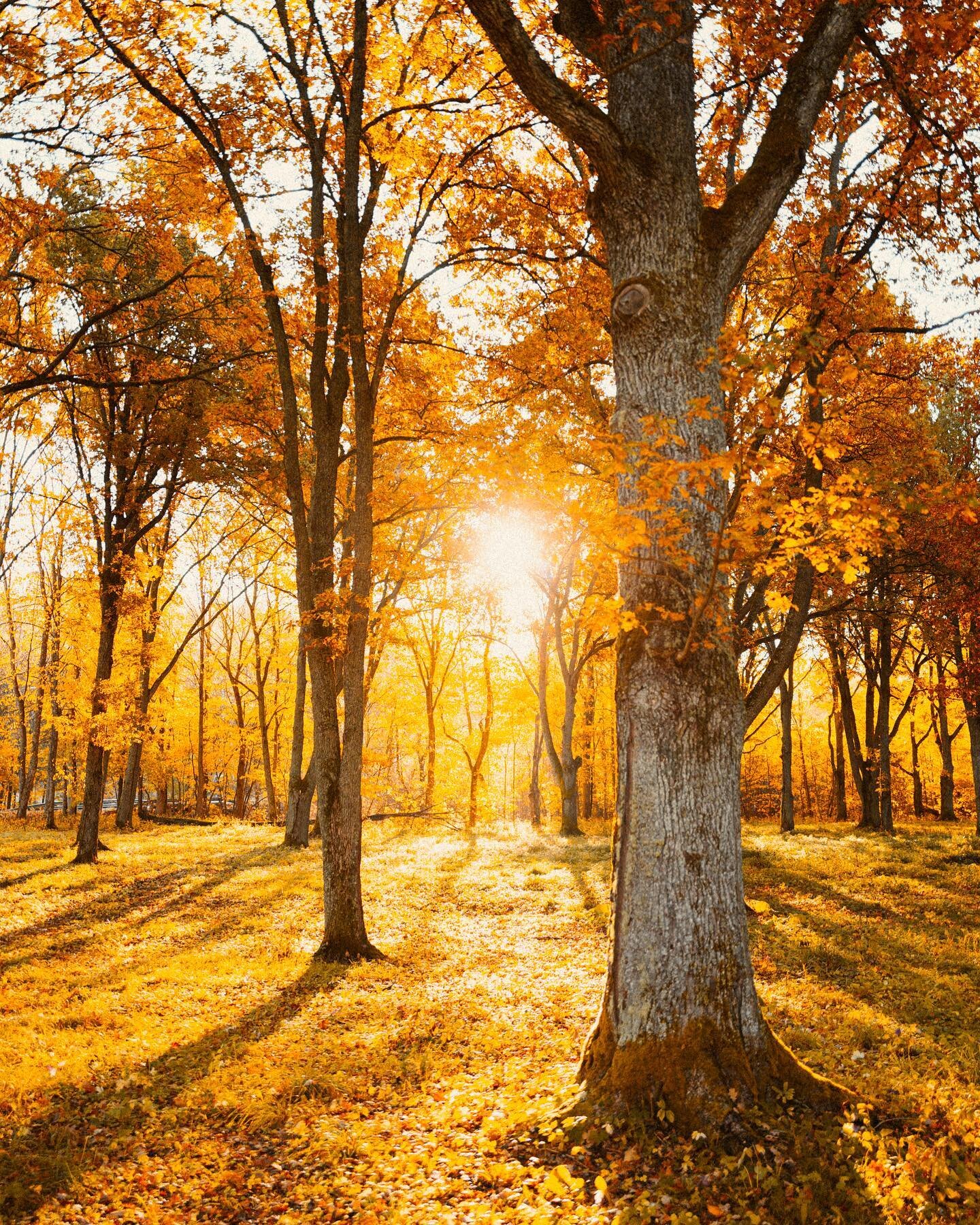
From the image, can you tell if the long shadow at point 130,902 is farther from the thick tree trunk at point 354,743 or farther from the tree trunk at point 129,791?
the tree trunk at point 129,791

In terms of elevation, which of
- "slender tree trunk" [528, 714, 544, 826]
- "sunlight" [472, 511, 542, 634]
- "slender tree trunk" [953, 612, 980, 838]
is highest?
"sunlight" [472, 511, 542, 634]

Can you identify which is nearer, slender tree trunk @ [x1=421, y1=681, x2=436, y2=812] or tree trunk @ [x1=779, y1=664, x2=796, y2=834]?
tree trunk @ [x1=779, y1=664, x2=796, y2=834]

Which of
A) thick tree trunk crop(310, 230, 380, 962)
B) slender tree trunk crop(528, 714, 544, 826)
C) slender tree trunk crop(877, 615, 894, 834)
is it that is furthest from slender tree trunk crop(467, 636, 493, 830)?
thick tree trunk crop(310, 230, 380, 962)

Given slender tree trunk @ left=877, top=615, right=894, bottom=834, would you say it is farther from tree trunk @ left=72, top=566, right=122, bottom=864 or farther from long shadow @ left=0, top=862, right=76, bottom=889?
long shadow @ left=0, top=862, right=76, bottom=889

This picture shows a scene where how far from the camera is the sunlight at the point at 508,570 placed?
1716 cm

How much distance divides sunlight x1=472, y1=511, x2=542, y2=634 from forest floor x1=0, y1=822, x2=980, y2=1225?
8.30m

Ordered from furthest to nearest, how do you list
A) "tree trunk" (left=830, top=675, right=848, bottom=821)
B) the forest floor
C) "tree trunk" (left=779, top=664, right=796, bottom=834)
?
"tree trunk" (left=830, top=675, right=848, bottom=821) < "tree trunk" (left=779, top=664, right=796, bottom=834) < the forest floor

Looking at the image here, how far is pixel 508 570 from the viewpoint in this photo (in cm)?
1994

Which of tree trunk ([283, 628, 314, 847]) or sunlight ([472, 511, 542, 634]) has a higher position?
sunlight ([472, 511, 542, 634])

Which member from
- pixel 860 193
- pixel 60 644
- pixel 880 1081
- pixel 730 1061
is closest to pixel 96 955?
pixel 730 1061

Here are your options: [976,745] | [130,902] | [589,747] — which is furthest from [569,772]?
[589,747]

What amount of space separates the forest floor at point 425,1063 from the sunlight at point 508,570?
27.2 feet

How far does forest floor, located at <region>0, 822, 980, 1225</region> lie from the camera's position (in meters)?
3.50

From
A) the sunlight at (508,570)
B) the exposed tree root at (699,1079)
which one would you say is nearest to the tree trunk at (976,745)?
the sunlight at (508,570)
